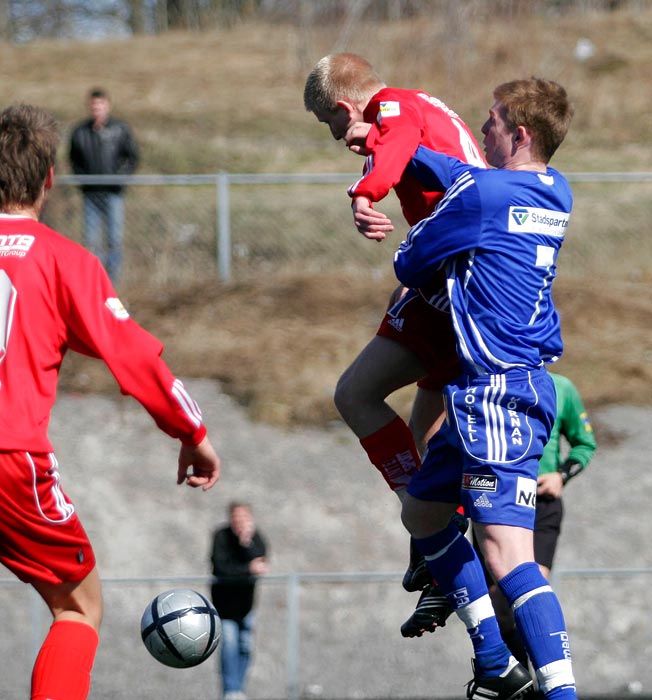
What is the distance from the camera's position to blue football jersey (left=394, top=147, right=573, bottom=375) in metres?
4.57

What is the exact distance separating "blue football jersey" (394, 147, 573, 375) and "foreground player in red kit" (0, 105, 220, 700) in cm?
106

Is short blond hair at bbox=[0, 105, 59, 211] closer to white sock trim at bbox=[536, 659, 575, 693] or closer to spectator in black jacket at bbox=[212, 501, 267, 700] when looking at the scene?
white sock trim at bbox=[536, 659, 575, 693]

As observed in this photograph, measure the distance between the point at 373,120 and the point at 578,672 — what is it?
7.83m

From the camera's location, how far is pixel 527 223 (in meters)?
4.61

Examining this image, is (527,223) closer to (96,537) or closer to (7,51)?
(96,537)

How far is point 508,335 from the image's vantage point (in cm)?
459

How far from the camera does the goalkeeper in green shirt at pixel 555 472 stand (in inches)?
301

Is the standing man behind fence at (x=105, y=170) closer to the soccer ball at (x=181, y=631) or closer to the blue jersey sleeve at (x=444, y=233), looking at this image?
the soccer ball at (x=181, y=631)

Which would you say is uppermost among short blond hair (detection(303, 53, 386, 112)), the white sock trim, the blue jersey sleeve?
short blond hair (detection(303, 53, 386, 112))

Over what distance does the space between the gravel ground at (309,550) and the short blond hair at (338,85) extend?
5765mm

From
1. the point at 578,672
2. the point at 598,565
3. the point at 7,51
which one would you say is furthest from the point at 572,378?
the point at 7,51

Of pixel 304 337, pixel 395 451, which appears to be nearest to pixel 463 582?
pixel 395 451

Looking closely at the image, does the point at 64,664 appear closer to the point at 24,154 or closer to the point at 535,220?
the point at 24,154

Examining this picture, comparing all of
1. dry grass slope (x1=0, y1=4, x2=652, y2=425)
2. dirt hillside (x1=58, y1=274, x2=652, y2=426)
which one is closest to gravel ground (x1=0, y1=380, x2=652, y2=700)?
dirt hillside (x1=58, y1=274, x2=652, y2=426)
